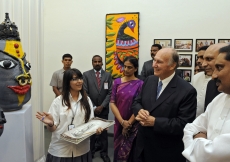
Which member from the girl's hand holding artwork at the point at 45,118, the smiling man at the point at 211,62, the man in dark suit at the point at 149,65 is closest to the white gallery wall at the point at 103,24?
the man in dark suit at the point at 149,65

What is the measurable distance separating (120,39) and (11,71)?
2.93 metres

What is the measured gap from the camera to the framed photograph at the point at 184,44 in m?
4.22

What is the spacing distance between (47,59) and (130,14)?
2050 mm

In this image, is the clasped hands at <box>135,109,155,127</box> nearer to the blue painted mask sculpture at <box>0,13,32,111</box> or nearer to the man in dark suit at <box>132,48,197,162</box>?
the man in dark suit at <box>132,48,197,162</box>

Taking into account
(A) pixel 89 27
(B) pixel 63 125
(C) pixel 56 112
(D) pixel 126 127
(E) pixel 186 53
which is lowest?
(D) pixel 126 127

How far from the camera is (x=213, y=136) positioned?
120 centimetres

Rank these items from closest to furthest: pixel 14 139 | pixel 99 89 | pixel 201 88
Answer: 1. pixel 14 139
2. pixel 201 88
3. pixel 99 89

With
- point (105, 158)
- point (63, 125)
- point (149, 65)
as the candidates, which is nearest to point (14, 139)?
point (63, 125)

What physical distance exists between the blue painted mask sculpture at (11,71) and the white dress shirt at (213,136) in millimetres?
1360

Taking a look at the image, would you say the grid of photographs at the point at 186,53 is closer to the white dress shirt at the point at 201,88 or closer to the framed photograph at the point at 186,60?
the framed photograph at the point at 186,60

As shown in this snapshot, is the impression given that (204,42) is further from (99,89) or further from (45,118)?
(45,118)

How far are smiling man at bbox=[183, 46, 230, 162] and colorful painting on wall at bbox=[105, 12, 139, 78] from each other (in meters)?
3.27

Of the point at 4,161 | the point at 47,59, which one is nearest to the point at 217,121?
the point at 4,161

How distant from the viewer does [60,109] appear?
83.7 inches
